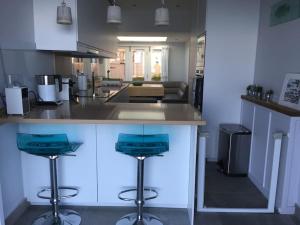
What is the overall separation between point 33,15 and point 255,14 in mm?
2631

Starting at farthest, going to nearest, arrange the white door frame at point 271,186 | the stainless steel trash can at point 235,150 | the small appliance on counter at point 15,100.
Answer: the stainless steel trash can at point 235,150 < the white door frame at point 271,186 < the small appliance on counter at point 15,100

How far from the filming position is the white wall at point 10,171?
2119mm

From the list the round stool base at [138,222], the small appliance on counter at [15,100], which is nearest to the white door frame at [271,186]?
the round stool base at [138,222]

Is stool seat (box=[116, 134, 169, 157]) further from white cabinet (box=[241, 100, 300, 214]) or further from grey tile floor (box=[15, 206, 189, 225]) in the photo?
white cabinet (box=[241, 100, 300, 214])

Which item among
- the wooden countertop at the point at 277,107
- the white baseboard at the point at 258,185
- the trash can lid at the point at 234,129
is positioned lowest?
the white baseboard at the point at 258,185

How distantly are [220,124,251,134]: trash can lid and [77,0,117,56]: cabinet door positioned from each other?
6.42 feet

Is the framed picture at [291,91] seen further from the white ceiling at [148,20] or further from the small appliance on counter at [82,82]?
the white ceiling at [148,20]

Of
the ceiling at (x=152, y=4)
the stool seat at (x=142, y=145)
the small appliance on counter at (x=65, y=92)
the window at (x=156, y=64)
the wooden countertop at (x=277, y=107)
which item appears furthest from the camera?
the window at (x=156, y=64)

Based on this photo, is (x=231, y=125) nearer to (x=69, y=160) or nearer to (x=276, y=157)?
(x=276, y=157)

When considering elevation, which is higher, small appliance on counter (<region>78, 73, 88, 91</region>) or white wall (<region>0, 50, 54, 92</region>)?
white wall (<region>0, 50, 54, 92</region>)

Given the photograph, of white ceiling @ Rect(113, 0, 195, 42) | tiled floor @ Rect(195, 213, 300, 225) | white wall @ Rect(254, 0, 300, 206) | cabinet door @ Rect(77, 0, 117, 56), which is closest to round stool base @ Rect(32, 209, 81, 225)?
tiled floor @ Rect(195, 213, 300, 225)

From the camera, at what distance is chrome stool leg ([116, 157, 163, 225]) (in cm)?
206

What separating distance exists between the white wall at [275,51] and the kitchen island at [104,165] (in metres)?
1.08

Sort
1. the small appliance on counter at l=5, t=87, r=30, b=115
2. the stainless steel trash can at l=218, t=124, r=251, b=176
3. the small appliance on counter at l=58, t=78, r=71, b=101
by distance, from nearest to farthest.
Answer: the small appliance on counter at l=5, t=87, r=30, b=115
the small appliance on counter at l=58, t=78, r=71, b=101
the stainless steel trash can at l=218, t=124, r=251, b=176
